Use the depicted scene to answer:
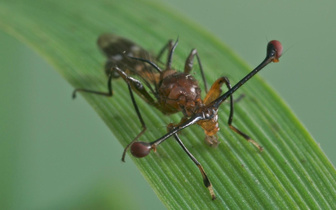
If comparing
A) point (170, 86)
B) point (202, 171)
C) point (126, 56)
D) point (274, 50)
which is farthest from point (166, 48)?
point (202, 171)

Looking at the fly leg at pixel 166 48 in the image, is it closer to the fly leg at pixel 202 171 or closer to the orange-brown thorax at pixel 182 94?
the orange-brown thorax at pixel 182 94

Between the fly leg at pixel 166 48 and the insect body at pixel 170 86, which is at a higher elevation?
the fly leg at pixel 166 48

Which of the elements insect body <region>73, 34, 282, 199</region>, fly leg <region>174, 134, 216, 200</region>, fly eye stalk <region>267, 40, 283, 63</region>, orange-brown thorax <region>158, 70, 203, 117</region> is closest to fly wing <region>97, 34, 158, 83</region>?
insect body <region>73, 34, 282, 199</region>

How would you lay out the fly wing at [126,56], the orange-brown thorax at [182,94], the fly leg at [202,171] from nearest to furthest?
the fly leg at [202,171]
the orange-brown thorax at [182,94]
the fly wing at [126,56]

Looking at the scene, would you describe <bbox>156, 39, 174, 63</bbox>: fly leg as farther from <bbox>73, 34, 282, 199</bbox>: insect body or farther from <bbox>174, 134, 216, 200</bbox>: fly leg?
<bbox>174, 134, 216, 200</bbox>: fly leg

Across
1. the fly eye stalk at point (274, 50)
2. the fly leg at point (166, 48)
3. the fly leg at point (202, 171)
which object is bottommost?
the fly leg at point (202, 171)

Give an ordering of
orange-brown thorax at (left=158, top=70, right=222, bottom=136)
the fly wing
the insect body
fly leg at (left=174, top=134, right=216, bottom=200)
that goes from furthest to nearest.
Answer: the fly wing → orange-brown thorax at (left=158, top=70, right=222, bottom=136) → the insect body → fly leg at (left=174, top=134, right=216, bottom=200)

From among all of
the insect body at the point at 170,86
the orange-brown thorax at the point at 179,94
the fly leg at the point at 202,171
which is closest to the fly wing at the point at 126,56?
the insect body at the point at 170,86

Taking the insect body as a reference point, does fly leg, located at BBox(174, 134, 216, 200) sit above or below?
below
